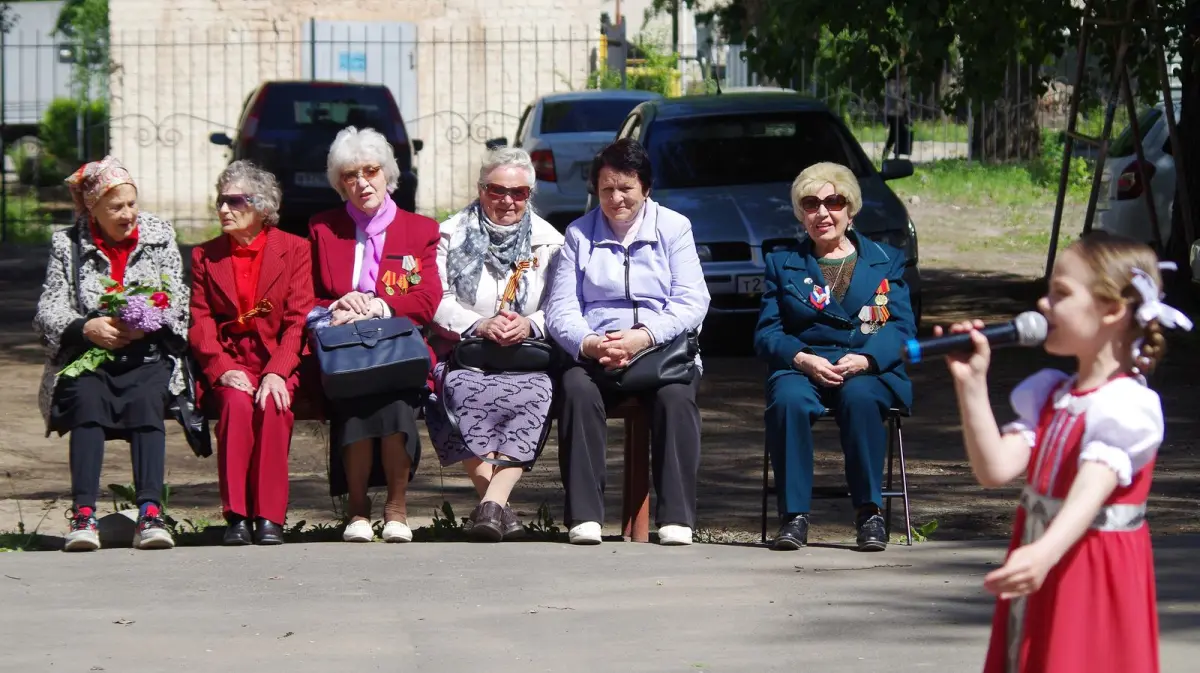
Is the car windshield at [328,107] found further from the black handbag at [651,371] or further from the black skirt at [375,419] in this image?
the black handbag at [651,371]

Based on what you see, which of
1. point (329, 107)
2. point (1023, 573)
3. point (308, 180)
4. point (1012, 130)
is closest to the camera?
point (1023, 573)

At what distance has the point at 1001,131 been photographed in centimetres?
2731

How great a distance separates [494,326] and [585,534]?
90 cm

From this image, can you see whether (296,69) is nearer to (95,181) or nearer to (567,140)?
(567,140)

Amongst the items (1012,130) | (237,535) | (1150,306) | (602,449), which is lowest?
(237,535)

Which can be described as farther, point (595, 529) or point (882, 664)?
point (595, 529)

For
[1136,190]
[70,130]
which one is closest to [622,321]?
[1136,190]

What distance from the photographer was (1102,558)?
11.1 ft

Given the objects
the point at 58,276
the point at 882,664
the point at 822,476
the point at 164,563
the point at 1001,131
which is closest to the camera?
the point at 882,664

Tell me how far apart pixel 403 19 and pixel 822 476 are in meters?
18.8

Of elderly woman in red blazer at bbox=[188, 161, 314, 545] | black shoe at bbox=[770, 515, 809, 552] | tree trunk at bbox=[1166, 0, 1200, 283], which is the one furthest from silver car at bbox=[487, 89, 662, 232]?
black shoe at bbox=[770, 515, 809, 552]

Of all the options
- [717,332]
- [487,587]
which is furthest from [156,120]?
[487,587]

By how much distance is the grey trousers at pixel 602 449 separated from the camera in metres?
6.60

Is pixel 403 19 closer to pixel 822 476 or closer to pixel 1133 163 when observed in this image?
pixel 1133 163
